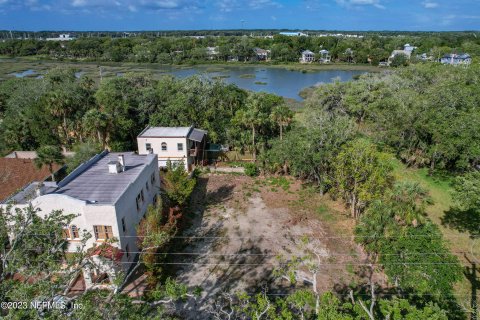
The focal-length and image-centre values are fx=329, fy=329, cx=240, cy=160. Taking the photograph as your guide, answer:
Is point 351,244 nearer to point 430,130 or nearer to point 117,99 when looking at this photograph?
point 430,130

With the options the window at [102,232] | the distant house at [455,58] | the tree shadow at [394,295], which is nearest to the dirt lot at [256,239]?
the tree shadow at [394,295]

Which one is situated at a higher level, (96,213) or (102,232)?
(96,213)

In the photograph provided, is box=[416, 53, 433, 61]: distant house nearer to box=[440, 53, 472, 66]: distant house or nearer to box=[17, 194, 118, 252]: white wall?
box=[440, 53, 472, 66]: distant house

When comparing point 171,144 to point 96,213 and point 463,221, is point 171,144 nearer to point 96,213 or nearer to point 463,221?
point 96,213

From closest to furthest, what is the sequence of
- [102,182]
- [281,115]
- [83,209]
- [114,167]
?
[83,209] < [102,182] < [114,167] < [281,115]

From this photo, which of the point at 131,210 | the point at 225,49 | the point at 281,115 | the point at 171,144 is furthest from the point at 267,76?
the point at 131,210

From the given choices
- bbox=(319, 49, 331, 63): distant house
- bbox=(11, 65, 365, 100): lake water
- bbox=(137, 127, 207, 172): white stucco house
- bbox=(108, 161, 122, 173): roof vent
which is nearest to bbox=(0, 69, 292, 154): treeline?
bbox=(137, 127, 207, 172): white stucco house

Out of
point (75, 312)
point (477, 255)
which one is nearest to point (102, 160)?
point (75, 312)
